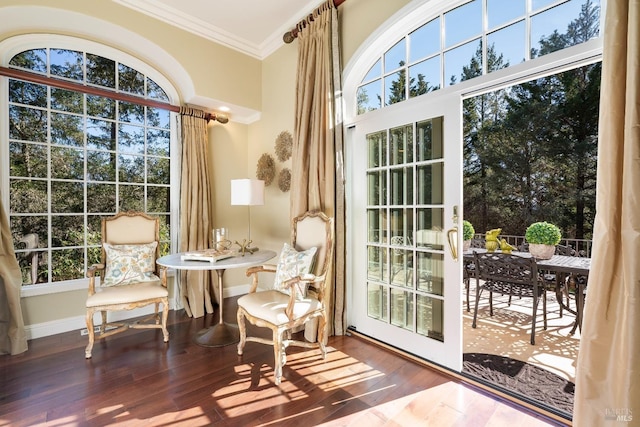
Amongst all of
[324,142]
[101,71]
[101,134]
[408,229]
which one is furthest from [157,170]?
[408,229]

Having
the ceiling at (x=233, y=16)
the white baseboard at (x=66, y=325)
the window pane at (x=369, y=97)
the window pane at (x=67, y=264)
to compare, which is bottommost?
the white baseboard at (x=66, y=325)

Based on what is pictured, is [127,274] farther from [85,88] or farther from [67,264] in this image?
[85,88]

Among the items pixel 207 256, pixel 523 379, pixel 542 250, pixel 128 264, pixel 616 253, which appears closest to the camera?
pixel 616 253

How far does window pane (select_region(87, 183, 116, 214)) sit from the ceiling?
1.89 m

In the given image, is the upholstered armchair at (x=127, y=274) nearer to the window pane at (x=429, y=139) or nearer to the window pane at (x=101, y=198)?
the window pane at (x=101, y=198)

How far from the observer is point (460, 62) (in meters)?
2.20

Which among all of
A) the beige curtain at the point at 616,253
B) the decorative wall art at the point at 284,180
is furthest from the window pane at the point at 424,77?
the decorative wall art at the point at 284,180

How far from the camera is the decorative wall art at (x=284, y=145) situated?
352 centimetres

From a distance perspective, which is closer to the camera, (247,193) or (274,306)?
(274,306)

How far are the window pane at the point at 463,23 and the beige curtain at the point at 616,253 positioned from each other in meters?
0.92

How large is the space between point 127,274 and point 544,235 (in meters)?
4.26

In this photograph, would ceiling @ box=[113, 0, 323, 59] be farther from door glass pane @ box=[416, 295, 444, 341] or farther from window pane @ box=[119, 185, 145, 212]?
door glass pane @ box=[416, 295, 444, 341]

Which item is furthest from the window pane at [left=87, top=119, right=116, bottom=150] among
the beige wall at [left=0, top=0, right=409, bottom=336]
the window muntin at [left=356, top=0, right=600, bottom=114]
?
the window muntin at [left=356, top=0, right=600, bottom=114]

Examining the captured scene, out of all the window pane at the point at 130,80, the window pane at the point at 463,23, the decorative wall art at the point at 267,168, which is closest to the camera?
the window pane at the point at 463,23
